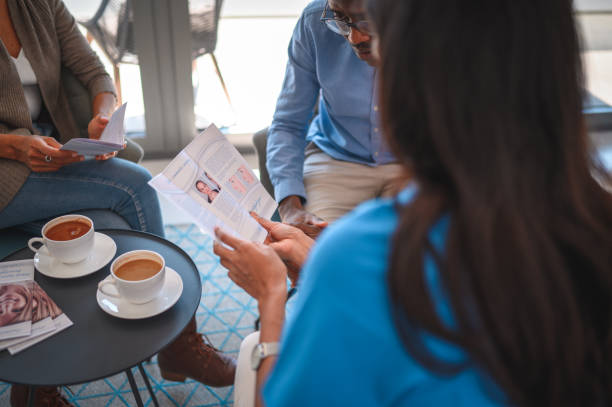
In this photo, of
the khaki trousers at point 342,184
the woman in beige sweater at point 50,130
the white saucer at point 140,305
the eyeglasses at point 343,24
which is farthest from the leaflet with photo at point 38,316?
the eyeglasses at point 343,24

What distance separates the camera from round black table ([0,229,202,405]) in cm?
91

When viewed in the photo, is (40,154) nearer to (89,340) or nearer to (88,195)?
(88,195)

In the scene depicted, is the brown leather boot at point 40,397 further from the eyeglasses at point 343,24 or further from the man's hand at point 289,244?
the eyeglasses at point 343,24

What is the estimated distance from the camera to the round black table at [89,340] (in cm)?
91

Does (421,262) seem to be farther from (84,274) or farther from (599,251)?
(84,274)

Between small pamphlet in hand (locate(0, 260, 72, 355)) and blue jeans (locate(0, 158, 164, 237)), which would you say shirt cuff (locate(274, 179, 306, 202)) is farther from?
small pamphlet in hand (locate(0, 260, 72, 355))

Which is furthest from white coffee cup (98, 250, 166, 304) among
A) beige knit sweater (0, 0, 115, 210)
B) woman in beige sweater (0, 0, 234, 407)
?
beige knit sweater (0, 0, 115, 210)

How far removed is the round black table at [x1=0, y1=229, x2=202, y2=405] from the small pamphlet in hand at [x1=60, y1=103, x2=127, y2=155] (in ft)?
1.14

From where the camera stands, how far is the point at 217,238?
3.09ft

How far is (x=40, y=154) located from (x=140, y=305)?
67cm

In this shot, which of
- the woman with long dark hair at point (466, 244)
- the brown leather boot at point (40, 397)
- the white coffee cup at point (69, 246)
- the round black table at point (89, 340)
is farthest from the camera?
the brown leather boot at point (40, 397)

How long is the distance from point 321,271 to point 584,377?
334 mm

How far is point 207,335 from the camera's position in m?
1.65

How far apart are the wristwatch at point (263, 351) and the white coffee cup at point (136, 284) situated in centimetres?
32
